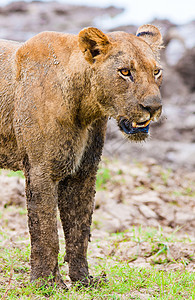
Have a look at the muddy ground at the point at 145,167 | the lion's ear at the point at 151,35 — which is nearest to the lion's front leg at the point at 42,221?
the muddy ground at the point at 145,167

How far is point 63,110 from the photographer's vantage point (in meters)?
4.21

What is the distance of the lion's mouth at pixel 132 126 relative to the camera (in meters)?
3.96

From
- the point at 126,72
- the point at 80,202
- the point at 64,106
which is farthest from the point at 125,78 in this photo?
the point at 80,202

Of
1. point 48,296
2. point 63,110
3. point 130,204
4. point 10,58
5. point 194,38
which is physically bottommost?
point 48,296

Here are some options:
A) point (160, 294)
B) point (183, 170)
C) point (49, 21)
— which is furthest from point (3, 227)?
point (49, 21)

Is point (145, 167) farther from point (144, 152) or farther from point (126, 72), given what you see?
point (126, 72)

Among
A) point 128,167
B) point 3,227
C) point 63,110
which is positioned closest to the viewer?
point 63,110

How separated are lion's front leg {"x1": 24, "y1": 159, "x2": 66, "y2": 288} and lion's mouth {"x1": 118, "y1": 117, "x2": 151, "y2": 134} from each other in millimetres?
867

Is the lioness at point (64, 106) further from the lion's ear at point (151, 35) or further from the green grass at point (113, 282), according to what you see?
the green grass at point (113, 282)

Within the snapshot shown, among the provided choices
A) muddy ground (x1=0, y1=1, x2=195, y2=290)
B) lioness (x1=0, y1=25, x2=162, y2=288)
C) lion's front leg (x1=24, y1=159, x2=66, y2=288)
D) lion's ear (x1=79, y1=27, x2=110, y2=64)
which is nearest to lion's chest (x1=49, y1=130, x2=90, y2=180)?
lioness (x1=0, y1=25, x2=162, y2=288)

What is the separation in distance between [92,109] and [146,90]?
2.08ft

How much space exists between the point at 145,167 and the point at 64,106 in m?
6.62

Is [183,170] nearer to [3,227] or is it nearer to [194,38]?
[3,227]

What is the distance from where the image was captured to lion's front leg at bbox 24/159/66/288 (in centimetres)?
432
